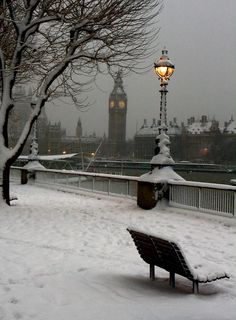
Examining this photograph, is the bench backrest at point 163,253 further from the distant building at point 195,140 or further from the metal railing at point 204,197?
the distant building at point 195,140

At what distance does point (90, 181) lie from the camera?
80.8 feet

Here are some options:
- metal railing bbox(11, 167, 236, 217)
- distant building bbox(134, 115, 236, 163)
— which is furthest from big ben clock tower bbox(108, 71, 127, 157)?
metal railing bbox(11, 167, 236, 217)

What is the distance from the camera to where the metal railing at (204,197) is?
1432cm

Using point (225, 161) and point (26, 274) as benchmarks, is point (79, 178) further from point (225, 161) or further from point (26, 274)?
point (225, 161)

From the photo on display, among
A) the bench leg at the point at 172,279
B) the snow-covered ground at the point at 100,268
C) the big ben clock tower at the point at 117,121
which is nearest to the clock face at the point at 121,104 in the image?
the big ben clock tower at the point at 117,121

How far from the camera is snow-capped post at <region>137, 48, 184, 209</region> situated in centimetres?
1689

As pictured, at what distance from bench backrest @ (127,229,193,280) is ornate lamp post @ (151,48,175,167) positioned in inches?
389

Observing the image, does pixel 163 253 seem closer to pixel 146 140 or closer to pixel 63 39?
pixel 63 39

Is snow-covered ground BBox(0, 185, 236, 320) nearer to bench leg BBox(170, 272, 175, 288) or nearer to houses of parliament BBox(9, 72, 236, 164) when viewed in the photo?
bench leg BBox(170, 272, 175, 288)

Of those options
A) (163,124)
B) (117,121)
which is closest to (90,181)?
(163,124)

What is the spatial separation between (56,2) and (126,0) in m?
2.53

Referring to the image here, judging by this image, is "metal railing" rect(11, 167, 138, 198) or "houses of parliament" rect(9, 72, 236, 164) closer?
"metal railing" rect(11, 167, 138, 198)

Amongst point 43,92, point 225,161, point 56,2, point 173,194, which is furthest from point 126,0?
point 225,161

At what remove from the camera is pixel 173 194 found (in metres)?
16.9
